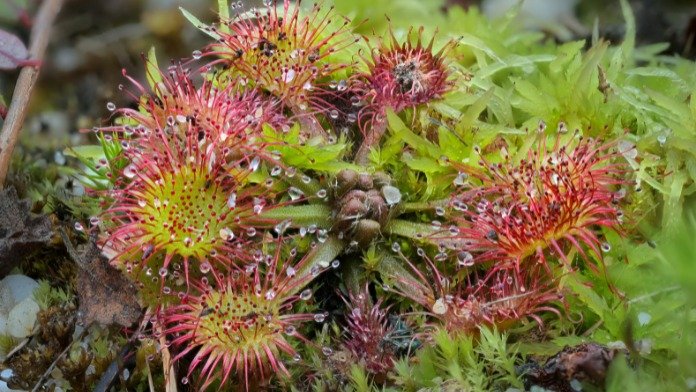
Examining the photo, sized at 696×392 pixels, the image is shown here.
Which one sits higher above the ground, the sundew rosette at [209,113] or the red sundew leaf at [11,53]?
the red sundew leaf at [11,53]

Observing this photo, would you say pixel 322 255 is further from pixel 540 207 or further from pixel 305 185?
pixel 540 207

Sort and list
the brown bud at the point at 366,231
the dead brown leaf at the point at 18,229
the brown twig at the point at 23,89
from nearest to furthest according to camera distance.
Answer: the brown bud at the point at 366,231, the dead brown leaf at the point at 18,229, the brown twig at the point at 23,89

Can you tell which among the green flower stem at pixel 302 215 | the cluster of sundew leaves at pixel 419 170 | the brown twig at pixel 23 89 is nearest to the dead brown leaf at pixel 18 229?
the brown twig at pixel 23 89

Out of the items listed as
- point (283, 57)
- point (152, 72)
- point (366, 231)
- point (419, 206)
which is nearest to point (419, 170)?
point (419, 206)

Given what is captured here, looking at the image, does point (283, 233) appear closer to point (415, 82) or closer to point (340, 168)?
point (340, 168)

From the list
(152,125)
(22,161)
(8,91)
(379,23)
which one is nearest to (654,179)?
(379,23)

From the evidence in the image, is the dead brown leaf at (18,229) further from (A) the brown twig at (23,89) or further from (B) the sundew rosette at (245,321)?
(B) the sundew rosette at (245,321)
